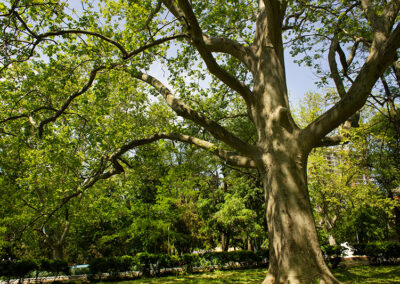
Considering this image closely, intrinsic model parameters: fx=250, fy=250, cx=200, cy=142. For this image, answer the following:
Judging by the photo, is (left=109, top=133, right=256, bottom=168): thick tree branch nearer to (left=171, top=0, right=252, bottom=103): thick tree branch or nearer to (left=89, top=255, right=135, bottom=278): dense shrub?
(left=171, top=0, right=252, bottom=103): thick tree branch

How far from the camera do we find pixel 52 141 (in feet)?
23.9

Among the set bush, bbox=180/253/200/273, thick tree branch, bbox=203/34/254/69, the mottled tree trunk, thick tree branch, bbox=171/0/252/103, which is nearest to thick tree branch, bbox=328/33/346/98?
thick tree branch, bbox=203/34/254/69

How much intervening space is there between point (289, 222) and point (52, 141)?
22.0 feet

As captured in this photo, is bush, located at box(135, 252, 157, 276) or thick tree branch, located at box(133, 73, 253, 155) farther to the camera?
bush, located at box(135, 252, 157, 276)

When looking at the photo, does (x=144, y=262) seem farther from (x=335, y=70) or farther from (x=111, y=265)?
(x=335, y=70)

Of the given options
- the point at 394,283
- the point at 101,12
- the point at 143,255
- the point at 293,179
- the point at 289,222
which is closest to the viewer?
the point at 289,222

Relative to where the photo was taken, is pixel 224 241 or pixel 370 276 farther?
pixel 224 241

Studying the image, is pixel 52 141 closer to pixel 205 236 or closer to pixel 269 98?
pixel 269 98

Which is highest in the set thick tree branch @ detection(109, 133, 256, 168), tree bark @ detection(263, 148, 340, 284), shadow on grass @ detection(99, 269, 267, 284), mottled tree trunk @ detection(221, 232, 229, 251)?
thick tree branch @ detection(109, 133, 256, 168)

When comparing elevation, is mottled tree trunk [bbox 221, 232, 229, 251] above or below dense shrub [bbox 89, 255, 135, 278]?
above

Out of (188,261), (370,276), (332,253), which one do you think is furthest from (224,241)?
(370,276)

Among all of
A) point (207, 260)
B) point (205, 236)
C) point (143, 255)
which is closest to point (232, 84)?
point (143, 255)

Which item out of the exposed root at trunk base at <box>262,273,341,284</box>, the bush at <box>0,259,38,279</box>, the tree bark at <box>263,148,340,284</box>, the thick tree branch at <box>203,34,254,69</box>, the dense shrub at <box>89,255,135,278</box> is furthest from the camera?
the dense shrub at <box>89,255,135,278</box>

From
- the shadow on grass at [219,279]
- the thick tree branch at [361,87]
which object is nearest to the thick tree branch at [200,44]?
the thick tree branch at [361,87]
